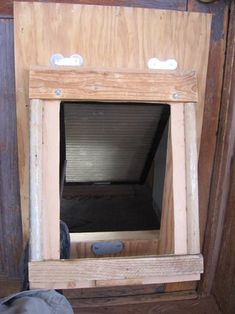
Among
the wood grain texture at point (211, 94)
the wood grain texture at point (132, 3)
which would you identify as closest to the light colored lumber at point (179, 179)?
the wood grain texture at point (211, 94)

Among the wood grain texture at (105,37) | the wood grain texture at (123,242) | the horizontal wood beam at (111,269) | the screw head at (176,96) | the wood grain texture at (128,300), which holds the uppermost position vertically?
the wood grain texture at (105,37)

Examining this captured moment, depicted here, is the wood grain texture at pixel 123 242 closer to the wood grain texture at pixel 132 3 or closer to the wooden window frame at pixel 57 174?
the wooden window frame at pixel 57 174

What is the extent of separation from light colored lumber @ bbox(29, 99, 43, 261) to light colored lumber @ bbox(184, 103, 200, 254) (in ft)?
1.67

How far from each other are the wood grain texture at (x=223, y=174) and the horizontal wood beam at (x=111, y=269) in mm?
318

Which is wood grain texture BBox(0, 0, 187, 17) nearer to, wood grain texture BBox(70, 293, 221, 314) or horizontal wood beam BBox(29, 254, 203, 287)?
horizontal wood beam BBox(29, 254, 203, 287)

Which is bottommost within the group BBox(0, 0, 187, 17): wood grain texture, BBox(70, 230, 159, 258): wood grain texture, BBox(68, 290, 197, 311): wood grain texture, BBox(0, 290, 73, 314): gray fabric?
BBox(68, 290, 197, 311): wood grain texture

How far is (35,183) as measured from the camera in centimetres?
104

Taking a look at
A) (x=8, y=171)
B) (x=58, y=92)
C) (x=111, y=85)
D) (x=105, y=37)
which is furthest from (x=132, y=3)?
(x=8, y=171)

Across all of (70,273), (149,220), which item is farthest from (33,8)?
(149,220)

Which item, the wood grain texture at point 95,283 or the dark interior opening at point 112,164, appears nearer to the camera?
the wood grain texture at point 95,283

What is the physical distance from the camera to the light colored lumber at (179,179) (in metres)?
1.10

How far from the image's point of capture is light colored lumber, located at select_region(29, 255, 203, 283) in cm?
103

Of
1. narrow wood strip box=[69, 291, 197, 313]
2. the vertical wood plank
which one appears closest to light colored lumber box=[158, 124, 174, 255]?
narrow wood strip box=[69, 291, 197, 313]

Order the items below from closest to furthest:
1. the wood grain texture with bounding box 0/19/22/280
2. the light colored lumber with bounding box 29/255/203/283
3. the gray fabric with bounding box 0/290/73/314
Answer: the gray fabric with bounding box 0/290/73/314
the light colored lumber with bounding box 29/255/203/283
the wood grain texture with bounding box 0/19/22/280
